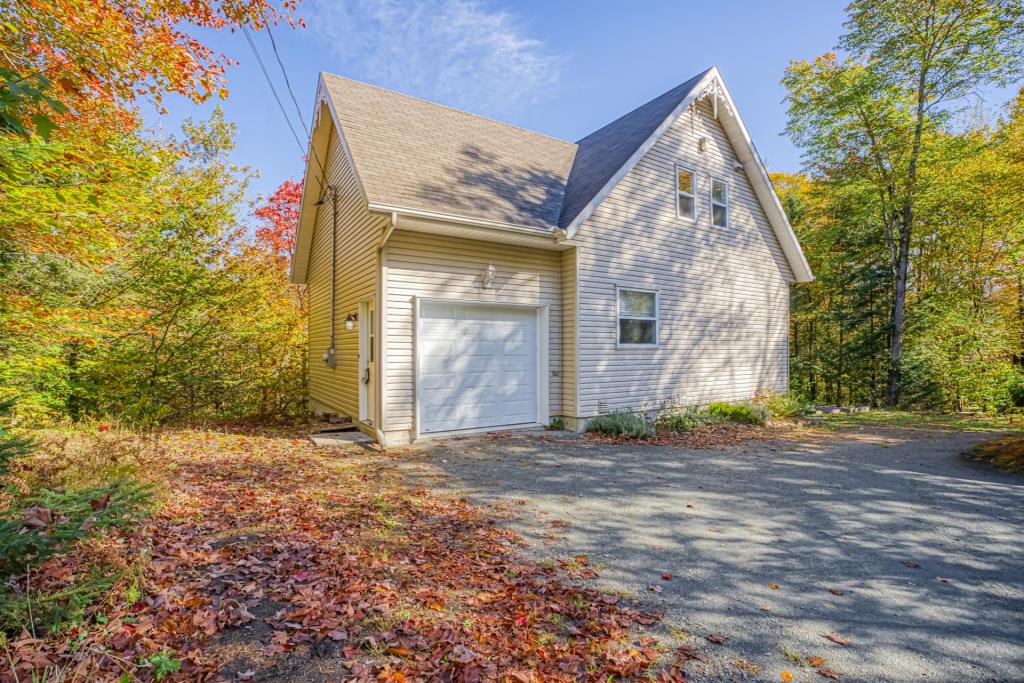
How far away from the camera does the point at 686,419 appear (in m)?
9.52

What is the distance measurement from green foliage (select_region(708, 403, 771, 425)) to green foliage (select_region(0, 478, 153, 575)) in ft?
32.8

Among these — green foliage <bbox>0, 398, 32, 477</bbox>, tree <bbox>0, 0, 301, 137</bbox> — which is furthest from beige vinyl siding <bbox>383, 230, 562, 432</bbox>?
green foliage <bbox>0, 398, 32, 477</bbox>

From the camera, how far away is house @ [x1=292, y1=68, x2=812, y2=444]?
771 centimetres

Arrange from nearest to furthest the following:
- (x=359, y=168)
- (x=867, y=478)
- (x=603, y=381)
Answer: (x=867, y=478) → (x=359, y=168) → (x=603, y=381)

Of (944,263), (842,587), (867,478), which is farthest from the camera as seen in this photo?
(944,263)

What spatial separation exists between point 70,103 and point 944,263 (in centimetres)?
2179

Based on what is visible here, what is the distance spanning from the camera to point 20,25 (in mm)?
4969

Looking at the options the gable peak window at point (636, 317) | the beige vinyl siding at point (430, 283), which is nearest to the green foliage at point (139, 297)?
the beige vinyl siding at point (430, 283)

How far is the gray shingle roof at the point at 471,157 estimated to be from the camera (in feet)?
25.8

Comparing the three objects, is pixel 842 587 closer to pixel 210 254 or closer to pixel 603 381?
pixel 603 381

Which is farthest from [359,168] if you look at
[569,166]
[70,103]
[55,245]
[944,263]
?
[944,263]

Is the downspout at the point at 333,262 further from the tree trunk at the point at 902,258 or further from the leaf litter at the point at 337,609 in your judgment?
the tree trunk at the point at 902,258

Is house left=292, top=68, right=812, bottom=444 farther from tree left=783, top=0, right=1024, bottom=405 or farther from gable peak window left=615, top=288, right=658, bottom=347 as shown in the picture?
Answer: tree left=783, top=0, right=1024, bottom=405

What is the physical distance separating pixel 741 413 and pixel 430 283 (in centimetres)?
726
